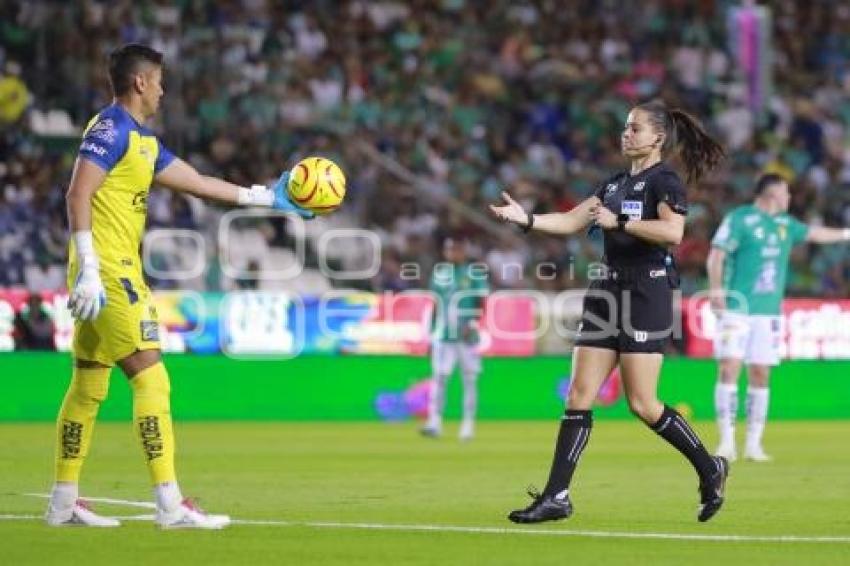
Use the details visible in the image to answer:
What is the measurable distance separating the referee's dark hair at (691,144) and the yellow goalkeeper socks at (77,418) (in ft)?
12.3

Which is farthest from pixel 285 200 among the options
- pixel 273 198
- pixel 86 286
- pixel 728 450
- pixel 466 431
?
pixel 466 431

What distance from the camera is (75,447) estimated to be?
11.2 m

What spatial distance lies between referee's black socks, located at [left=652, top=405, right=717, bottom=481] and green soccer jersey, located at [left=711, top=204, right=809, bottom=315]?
7.45 meters

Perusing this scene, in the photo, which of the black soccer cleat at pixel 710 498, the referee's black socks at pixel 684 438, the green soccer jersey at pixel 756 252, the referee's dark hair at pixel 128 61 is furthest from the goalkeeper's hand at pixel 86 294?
the green soccer jersey at pixel 756 252

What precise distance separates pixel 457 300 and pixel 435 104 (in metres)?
7.18

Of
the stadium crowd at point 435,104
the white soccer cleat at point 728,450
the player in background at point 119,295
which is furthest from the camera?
the stadium crowd at point 435,104

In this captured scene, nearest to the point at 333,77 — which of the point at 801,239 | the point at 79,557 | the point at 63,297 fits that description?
the point at 63,297

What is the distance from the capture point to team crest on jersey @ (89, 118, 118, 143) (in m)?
10.8

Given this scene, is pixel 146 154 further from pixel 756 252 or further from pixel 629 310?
pixel 756 252

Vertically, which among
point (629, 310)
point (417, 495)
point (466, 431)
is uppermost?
point (629, 310)

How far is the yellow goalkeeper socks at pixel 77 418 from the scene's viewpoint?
1116cm

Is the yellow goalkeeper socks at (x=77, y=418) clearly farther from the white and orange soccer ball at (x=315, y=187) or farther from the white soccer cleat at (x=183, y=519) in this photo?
the white and orange soccer ball at (x=315, y=187)

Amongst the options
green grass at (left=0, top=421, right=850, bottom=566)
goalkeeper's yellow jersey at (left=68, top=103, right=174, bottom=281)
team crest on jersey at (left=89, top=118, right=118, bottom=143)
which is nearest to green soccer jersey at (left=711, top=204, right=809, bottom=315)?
green grass at (left=0, top=421, right=850, bottom=566)

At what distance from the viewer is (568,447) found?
469 inches
